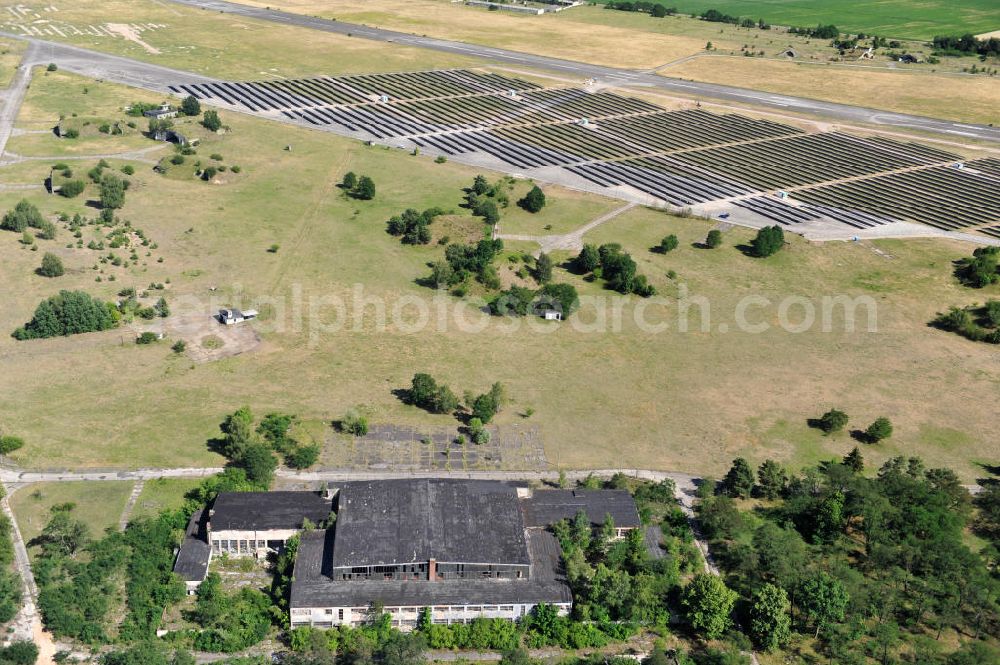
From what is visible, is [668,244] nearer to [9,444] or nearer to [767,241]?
[767,241]

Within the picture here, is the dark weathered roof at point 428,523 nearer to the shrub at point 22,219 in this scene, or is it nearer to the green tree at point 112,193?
the shrub at point 22,219

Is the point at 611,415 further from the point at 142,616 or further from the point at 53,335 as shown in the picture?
the point at 53,335

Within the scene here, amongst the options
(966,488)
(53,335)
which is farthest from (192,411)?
(966,488)

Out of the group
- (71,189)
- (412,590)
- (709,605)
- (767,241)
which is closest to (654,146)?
(767,241)

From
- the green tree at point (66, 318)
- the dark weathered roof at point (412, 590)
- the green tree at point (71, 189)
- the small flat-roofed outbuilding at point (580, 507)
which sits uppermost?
the green tree at point (71, 189)

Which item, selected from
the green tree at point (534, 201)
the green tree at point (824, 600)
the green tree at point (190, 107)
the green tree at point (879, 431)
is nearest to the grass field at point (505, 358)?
the green tree at point (879, 431)

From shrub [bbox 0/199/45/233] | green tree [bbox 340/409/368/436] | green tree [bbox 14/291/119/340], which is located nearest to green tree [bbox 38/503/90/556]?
green tree [bbox 340/409/368/436]
